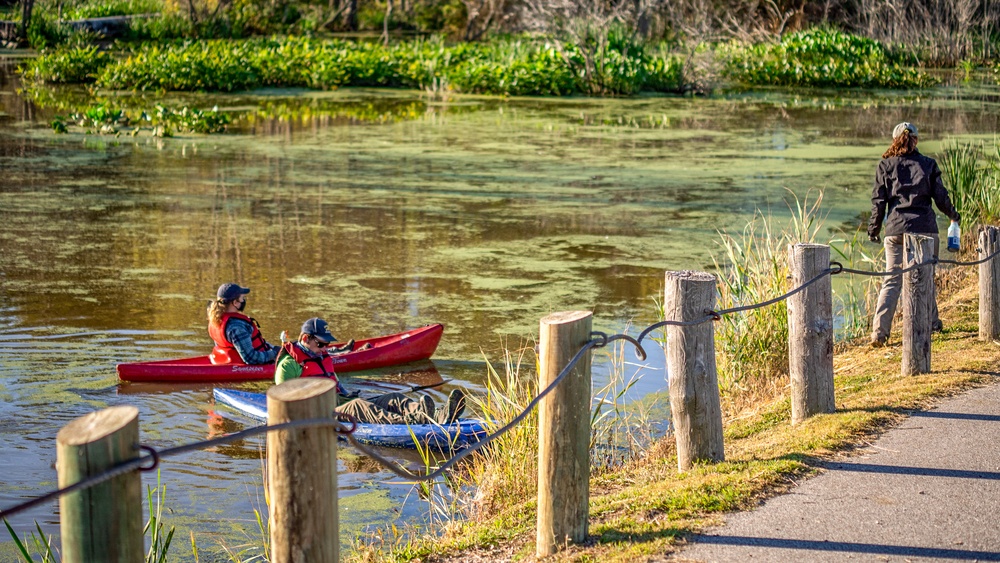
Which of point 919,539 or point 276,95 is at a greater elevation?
point 276,95

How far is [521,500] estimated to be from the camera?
502 cm

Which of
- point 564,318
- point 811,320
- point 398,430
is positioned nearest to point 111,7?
point 398,430

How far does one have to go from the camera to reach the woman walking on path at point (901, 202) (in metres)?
7.12

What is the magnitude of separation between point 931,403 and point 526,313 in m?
3.79

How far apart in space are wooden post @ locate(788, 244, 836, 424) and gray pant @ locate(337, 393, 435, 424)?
7.06 ft

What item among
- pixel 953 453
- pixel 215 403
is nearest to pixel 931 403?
pixel 953 453

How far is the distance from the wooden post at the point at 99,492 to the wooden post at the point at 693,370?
7.63 ft

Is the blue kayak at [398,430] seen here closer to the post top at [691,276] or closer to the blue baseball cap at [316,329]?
the blue baseball cap at [316,329]

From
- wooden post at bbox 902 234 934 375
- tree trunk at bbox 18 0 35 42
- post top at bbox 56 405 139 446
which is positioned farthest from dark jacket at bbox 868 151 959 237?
tree trunk at bbox 18 0 35 42

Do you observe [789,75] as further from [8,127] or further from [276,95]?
[8,127]

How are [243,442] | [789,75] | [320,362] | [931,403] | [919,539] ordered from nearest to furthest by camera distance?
[919,539] < [931,403] < [243,442] < [320,362] < [789,75]

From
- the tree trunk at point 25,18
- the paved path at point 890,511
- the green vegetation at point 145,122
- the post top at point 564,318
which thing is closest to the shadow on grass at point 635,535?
the paved path at point 890,511

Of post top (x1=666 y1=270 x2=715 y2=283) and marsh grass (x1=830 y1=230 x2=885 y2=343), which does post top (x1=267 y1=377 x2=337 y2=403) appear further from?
marsh grass (x1=830 y1=230 x2=885 y2=343)

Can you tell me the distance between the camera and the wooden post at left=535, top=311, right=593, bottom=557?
148 inches
